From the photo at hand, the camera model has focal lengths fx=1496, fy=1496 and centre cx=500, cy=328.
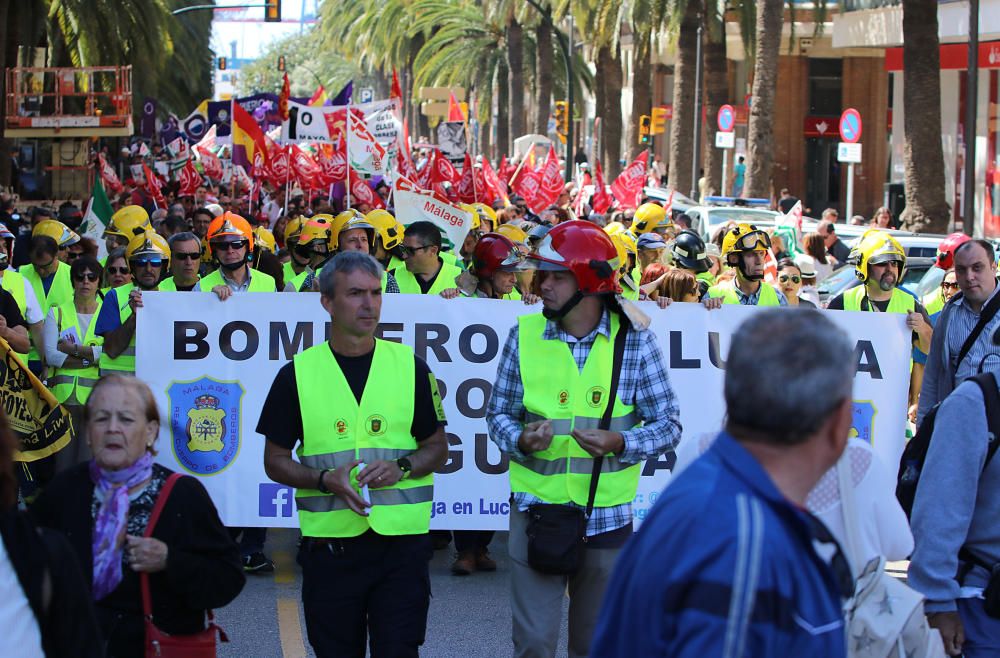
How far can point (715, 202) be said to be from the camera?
2755cm

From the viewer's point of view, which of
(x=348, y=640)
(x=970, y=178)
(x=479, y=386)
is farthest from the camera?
(x=970, y=178)

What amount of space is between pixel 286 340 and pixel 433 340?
80 cm

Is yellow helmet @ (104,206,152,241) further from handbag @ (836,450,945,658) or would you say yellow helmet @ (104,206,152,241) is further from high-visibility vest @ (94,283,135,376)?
handbag @ (836,450,945,658)

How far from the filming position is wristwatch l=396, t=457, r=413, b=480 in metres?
5.02

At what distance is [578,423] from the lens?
16.9 ft

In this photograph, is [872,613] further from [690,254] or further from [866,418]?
[690,254]

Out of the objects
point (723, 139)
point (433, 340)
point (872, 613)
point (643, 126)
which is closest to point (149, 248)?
point (433, 340)

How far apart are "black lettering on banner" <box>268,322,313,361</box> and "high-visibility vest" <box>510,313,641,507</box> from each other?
3.12 meters

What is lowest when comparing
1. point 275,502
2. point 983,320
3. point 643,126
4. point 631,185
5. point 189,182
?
point 275,502

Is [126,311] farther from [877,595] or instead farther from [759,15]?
[759,15]

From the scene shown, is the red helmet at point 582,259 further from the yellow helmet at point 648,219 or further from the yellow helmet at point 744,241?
the yellow helmet at point 648,219

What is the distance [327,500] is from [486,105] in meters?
A: 50.4

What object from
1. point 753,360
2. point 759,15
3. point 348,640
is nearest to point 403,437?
point 348,640

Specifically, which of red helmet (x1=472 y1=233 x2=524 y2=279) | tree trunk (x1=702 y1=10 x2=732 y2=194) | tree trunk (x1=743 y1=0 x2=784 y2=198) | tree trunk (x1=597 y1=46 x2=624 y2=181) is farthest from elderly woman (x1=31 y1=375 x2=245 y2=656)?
tree trunk (x1=597 y1=46 x2=624 y2=181)
